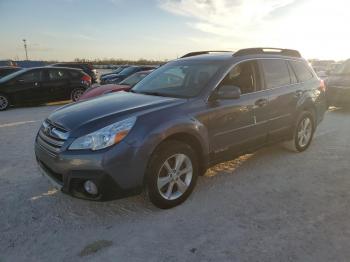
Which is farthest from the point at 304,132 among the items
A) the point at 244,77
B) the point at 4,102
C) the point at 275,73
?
the point at 4,102

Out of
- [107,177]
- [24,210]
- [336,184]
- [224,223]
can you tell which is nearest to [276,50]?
[336,184]

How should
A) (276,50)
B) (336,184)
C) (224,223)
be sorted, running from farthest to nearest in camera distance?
(276,50) < (336,184) < (224,223)

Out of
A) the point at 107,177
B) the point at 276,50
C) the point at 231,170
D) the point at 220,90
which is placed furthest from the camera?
the point at 276,50

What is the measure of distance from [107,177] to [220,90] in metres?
1.72

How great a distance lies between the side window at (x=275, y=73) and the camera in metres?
4.82

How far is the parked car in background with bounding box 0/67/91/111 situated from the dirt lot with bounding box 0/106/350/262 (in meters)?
7.71

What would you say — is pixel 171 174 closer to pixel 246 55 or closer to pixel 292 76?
pixel 246 55

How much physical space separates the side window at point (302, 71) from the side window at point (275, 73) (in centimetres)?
33

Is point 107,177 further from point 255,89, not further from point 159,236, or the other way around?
point 255,89

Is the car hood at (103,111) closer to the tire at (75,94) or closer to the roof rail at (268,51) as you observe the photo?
the roof rail at (268,51)

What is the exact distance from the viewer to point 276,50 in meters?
5.33

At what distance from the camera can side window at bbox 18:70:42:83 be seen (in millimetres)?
12031

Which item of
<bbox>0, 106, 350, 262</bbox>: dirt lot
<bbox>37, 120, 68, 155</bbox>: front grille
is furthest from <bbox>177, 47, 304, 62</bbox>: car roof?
<bbox>37, 120, 68, 155</bbox>: front grille

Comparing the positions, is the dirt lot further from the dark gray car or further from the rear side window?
the rear side window
